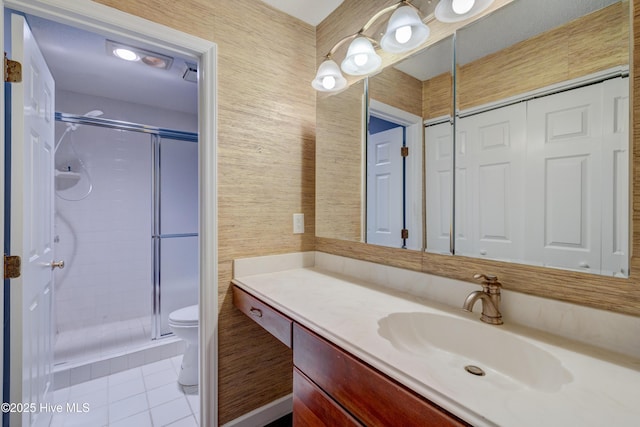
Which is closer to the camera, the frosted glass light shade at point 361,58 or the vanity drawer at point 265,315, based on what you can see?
the vanity drawer at point 265,315

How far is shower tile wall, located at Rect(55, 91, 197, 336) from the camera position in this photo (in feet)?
8.17

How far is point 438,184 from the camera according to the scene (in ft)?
3.72

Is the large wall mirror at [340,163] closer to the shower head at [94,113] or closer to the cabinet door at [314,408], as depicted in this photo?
the cabinet door at [314,408]

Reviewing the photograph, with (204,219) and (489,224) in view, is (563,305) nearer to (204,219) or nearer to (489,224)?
(489,224)

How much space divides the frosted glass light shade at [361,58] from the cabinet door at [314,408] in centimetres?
137

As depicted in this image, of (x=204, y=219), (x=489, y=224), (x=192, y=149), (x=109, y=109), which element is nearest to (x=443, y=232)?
(x=489, y=224)

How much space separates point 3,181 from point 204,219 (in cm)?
73

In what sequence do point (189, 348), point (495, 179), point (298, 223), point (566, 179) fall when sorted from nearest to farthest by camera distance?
1. point (566, 179)
2. point (495, 179)
3. point (298, 223)
4. point (189, 348)

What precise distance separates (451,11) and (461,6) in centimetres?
3

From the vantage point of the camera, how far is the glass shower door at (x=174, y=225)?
9.11 feet

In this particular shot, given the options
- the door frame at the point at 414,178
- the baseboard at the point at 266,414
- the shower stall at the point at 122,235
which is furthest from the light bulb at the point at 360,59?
the shower stall at the point at 122,235

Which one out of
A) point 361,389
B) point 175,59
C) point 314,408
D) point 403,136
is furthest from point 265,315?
point 175,59

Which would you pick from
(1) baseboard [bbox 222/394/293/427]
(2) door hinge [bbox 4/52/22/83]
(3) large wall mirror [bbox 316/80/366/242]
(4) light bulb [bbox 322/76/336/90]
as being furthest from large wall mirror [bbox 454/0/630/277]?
(2) door hinge [bbox 4/52/22/83]

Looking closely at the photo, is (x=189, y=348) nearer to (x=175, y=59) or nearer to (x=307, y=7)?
(x=175, y=59)
